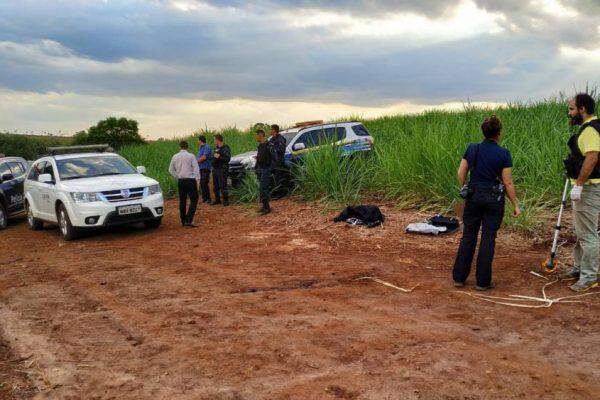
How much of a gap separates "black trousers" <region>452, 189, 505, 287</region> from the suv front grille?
686 centimetres

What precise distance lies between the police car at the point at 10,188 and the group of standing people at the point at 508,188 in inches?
471

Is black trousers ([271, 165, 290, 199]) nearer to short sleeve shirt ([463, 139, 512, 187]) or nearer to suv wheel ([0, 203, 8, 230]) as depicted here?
suv wheel ([0, 203, 8, 230])

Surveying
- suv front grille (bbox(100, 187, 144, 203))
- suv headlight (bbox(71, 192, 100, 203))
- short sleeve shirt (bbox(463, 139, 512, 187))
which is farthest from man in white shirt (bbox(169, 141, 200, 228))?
short sleeve shirt (bbox(463, 139, 512, 187))

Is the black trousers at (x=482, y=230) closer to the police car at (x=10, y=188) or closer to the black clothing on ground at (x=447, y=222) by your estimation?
the black clothing on ground at (x=447, y=222)

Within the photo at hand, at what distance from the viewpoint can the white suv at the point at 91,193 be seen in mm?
10539

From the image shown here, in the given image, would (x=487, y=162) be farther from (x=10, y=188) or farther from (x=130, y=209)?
(x=10, y=188)

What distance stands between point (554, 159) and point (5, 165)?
13.4 metres

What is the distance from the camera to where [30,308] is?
630cm

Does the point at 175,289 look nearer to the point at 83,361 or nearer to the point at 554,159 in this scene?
the point at 83,361

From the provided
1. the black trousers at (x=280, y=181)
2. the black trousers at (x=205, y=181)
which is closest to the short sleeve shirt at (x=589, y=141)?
the black trousers at (x=280, y=181)

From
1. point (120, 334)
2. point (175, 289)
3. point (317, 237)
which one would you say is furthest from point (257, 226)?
point (120, 334)

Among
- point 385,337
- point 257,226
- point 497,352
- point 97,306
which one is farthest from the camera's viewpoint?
point 257,226

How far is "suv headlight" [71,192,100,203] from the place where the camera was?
10.5 m

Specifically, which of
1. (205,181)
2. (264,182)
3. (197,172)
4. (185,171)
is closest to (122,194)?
(185,171)
